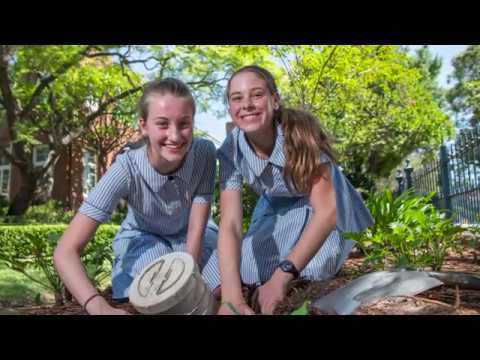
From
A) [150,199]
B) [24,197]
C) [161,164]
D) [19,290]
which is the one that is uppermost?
[161,164]

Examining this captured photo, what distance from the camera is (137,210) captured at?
2498 mm

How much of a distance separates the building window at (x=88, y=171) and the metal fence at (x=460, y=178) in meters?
14.6

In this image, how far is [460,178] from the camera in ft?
29.7

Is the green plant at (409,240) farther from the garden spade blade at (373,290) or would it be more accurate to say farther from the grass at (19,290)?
the grass at (19,290)

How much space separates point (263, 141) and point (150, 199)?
0.64m

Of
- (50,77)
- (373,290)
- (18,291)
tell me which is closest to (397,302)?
(373,290)

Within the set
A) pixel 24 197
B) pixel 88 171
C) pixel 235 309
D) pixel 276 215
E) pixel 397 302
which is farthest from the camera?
pixel 88 171

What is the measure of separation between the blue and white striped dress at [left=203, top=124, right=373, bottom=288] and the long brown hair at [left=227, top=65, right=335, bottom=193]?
0.06 m

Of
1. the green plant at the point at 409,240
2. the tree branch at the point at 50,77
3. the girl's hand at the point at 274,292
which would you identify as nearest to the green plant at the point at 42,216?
the tree branch at the point at 50,77

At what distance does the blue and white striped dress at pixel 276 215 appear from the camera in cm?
245

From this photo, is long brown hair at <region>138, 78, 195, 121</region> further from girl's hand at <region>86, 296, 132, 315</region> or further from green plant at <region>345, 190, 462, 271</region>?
green plant at <region>345, 190, 462, 271</region>

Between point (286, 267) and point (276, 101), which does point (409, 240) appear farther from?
point (276, 101)

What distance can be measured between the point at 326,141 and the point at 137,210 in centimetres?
105

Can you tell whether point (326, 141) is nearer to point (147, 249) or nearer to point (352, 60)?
point (147, 249)
